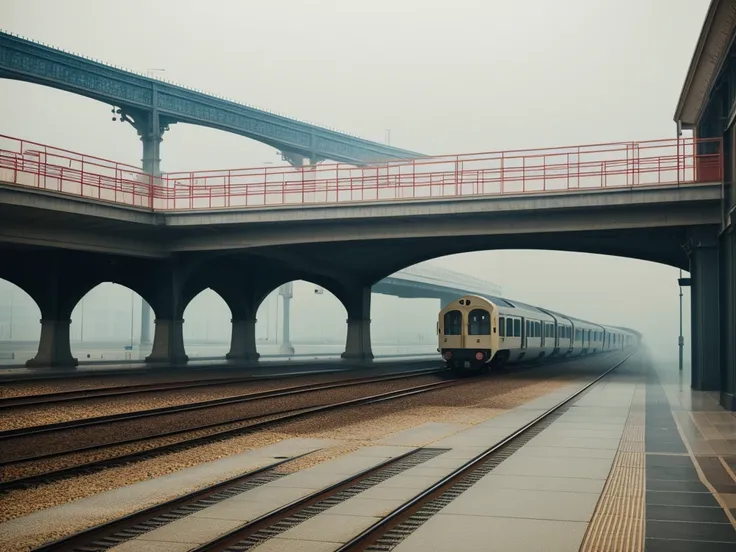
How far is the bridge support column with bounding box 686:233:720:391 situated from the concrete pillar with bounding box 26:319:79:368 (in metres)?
27.4

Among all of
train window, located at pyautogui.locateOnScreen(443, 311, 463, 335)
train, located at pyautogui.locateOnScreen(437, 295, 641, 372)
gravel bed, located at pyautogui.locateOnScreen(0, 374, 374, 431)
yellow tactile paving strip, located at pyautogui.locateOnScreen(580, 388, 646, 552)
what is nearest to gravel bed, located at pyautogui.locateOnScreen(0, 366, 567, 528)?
yellow tactile paving strip, located at pyautogui.locateOnScreen(580, 388, 646, 552)

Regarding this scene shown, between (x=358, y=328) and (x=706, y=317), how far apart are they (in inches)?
1054

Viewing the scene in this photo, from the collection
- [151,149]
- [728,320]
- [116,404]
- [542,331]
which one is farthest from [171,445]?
[151,149]

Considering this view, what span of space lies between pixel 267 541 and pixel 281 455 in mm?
5153

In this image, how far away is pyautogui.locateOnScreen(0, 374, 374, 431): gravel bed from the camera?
18.0 metres

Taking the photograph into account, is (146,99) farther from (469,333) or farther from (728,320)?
(728,320)

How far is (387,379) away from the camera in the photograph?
3272 cm

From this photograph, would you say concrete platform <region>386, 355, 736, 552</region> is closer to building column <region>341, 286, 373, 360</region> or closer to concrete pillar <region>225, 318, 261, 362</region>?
building column <region>341, 286, 373, 360</region>

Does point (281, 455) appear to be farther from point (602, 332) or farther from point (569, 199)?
point (602, 332)

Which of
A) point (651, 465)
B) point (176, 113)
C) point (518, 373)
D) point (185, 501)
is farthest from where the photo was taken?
point (176, 113)

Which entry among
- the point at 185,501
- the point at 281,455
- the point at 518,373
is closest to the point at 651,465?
the point at 281,455

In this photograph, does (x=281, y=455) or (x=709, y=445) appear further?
(x=709, y=445)

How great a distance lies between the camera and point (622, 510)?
8.67 metres

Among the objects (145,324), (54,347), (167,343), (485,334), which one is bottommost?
(54,347)
